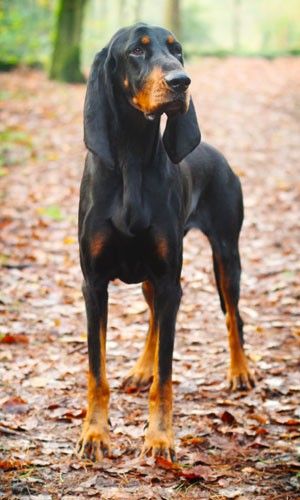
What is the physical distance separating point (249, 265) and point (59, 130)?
24.2 feet

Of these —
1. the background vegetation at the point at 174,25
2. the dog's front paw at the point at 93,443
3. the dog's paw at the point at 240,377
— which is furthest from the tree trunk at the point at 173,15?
Result: the dog's front paw at the point at 93,443

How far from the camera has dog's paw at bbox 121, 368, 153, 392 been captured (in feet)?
15.6

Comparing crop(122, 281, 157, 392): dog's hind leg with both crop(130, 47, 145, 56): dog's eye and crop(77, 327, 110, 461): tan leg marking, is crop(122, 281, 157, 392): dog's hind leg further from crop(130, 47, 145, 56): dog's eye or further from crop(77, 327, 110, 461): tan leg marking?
crop(130, 47, 145, 56): dog's eye

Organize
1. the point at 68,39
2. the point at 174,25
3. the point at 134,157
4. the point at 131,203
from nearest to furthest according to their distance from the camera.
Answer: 1. the point at 131,203
2. the point at 134,157
3. the point at 68,39
4. the point at 174,25

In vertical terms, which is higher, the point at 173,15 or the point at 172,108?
the point at 173,15

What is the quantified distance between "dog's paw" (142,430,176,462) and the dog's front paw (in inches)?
8.8

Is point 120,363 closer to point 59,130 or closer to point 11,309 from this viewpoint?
point 11,309

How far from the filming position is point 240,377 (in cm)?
482

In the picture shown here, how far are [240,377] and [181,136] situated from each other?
193 cm

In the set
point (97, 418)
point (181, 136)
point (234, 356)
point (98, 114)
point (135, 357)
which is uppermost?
point (98, 114)

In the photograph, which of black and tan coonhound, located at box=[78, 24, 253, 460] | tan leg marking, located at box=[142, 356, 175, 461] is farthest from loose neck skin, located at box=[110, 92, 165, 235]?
tan leg marking, located at box=[142, 356, 175, 461]

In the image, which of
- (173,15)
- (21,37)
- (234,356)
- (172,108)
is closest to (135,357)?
(234,356)

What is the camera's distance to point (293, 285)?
6742 millimetres

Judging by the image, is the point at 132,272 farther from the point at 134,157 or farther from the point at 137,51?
the point at 137,51
